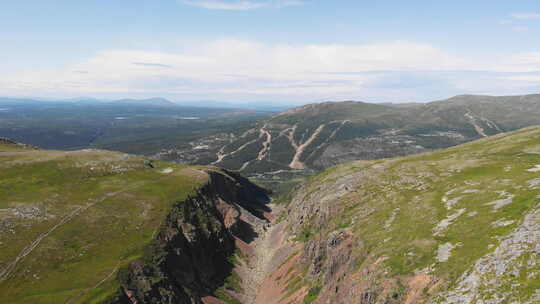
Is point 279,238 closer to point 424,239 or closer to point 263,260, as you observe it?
point 263,260


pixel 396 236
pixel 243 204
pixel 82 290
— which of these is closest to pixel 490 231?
pixel 396 236

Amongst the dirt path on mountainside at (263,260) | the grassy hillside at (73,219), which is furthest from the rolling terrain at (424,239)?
the grassy hillside at (73,219)

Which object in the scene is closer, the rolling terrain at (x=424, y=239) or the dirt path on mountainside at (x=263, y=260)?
the rolling terrain at (x=424, y=239)

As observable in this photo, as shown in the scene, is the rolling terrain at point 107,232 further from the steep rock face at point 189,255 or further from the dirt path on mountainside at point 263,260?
the dirt path on mountainside at point 263,260

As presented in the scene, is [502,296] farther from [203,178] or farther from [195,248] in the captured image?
[203,178]

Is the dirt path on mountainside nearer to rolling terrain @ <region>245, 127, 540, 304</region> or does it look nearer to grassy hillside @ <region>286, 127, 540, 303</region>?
rolling terrain @ <region>245, 127, 540, 304</region>

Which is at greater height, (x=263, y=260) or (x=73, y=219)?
(x=73, y=219)

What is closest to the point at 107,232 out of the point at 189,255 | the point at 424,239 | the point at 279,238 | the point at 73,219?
the point at 73,219
